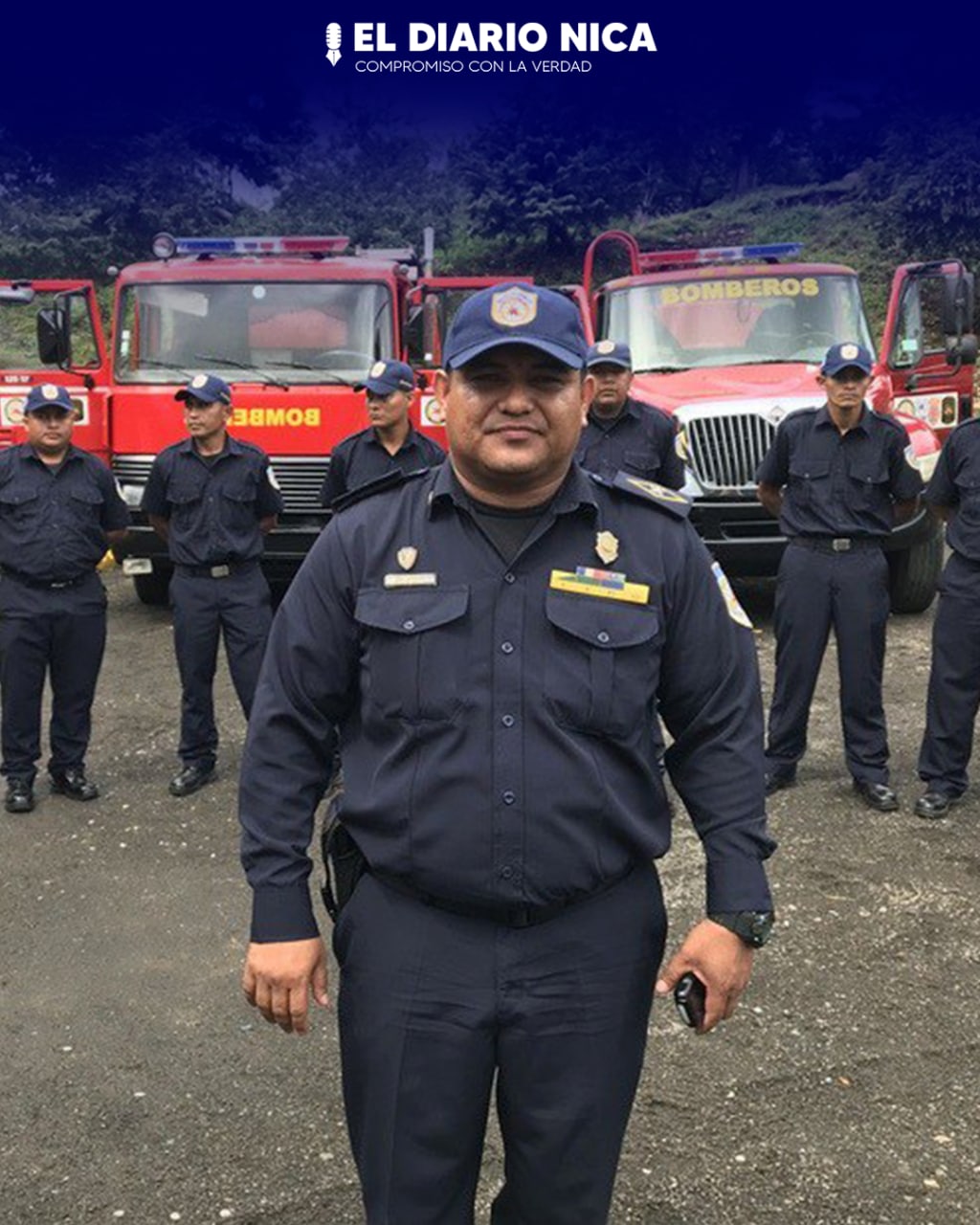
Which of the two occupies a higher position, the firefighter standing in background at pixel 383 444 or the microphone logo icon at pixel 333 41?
the microphone logo icon at pixel 333 41

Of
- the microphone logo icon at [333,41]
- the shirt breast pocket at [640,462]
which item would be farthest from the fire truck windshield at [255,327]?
the microphone logo icon at [333,41]

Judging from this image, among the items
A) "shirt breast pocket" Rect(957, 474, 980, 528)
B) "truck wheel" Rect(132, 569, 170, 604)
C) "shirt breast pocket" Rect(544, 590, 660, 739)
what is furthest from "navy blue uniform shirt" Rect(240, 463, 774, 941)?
"truck wheel" Rect(132, 569, 170, 604)

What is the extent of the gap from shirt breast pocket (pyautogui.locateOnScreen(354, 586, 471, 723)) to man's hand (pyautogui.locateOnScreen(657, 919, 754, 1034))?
21.8 inches

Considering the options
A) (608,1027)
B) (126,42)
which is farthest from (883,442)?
(126,42)

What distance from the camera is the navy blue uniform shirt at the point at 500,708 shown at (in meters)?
2.02

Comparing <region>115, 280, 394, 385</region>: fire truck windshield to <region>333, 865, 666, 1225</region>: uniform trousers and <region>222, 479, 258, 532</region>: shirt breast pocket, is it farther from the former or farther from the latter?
<region>333, 865, 666, 1225</region>: uniform trousers

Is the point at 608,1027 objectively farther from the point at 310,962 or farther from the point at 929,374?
the point at 929,374

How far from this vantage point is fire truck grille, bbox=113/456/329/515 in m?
8.32

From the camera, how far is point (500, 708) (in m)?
2.03

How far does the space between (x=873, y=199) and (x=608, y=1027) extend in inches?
1166

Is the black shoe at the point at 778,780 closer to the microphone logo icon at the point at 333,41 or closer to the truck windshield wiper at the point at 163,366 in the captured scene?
the truck windshield wiper at the point at 163,366

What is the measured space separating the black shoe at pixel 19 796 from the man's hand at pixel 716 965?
4.05 m

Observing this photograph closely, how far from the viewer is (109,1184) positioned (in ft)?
9.83

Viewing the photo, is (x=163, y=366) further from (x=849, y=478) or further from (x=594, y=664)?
(x=594, y=664)
